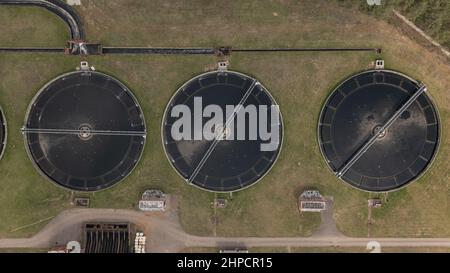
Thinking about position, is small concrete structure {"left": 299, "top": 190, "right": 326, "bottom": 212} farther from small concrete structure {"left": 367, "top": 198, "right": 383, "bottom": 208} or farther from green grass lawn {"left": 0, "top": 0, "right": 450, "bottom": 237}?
small concrete structure {"left": 367, "top": 198, "right": 383, "bottom": 208}

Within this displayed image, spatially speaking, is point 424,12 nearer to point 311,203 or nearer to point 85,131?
point 311,203

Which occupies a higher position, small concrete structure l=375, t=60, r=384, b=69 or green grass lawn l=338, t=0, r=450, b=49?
green grass lawn l=338, t=0, r=450, b=49

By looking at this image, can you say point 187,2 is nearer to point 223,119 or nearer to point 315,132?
point 223,119

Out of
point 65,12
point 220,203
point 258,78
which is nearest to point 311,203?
point 220,203

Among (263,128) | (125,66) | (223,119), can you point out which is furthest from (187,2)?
(263,128)

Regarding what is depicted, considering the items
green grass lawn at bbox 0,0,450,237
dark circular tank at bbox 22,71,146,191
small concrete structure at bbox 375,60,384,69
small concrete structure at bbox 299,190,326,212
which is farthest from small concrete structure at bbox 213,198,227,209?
small concrete structure at bbox 375,60,384,69

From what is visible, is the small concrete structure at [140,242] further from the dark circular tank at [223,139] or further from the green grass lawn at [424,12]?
the green grass lawn at [424,12]
